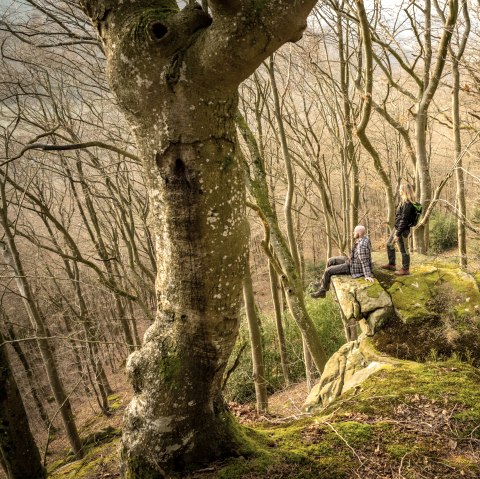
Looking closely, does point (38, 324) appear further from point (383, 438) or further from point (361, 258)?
point (383, 438)

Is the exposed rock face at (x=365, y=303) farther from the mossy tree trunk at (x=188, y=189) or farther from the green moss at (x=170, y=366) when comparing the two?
the green moss at (x=170, y=366)

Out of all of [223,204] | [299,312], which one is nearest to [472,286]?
[299,312]

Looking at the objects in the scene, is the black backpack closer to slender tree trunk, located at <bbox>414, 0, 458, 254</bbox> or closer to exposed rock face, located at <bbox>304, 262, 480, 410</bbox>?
slender tree trunk, located at <bbox>414, 0, 458, 254</bbox>

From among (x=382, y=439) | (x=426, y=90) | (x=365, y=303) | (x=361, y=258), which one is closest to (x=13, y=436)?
(x=382, y=439)

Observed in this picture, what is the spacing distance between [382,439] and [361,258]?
3930 millimetres

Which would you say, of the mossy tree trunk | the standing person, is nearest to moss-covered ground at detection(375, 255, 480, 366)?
the standing person

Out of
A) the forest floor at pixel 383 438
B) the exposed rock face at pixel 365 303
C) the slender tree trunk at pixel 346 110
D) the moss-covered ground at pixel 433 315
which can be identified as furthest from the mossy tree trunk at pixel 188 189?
the slender tree trunk at pixel 346 110

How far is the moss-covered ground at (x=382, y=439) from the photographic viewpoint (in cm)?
206

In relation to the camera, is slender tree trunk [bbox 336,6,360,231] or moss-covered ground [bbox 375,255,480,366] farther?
slender tree trunk [bbox 336,6,360,231]

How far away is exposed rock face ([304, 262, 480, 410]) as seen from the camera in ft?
14.8

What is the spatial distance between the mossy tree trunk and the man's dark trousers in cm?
479

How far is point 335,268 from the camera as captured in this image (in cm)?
667

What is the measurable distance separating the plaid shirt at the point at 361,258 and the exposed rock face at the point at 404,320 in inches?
7.9

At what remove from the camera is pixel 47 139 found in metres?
9.02
